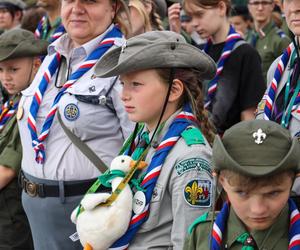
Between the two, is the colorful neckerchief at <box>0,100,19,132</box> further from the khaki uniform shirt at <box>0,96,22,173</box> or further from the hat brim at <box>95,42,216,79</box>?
the hat brim at <box>95,42,216,79</box>

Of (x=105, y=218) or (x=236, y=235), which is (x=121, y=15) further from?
(x=236, y=235)

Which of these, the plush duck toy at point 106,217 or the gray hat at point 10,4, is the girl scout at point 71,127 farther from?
the gray hat at point 10,4

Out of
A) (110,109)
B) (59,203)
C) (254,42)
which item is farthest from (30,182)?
(254,42)

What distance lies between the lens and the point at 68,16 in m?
4.79

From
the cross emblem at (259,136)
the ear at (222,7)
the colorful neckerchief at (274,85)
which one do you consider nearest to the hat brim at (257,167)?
the cross emblem at (259,136)

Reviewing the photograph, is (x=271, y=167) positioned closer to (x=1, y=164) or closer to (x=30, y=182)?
(x=30, y=182)

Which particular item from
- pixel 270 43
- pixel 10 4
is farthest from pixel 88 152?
pixel 270 43

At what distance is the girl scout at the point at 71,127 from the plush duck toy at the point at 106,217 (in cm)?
62

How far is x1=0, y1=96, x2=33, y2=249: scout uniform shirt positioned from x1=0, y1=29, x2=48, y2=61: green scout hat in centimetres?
45

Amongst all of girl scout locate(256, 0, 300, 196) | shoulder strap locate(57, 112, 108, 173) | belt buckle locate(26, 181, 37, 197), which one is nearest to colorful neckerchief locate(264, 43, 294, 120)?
girl scout locate(256, 0, 300, 196)

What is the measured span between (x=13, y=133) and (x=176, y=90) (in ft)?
6.62

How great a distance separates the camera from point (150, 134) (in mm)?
3988

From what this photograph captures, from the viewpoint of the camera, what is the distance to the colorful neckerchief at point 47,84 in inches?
182

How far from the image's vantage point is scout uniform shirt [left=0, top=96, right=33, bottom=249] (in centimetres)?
558
